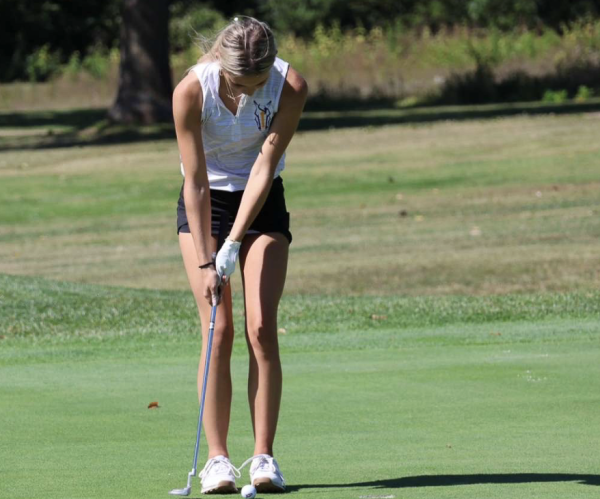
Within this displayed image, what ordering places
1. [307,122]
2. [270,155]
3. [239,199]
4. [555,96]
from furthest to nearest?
1. [555,96]
2. [307,122]
3. [239,199]
4. [270,155]

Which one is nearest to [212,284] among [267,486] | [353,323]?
[267,486]

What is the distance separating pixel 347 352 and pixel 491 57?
92.2 ft

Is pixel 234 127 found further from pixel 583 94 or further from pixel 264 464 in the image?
pixel 583 94

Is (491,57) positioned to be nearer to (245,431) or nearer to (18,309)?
(18,309)

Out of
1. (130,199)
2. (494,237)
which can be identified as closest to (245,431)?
(494,237)

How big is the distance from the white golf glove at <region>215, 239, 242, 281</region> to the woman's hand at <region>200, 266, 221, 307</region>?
0.07 feet

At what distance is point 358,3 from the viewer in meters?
53.4

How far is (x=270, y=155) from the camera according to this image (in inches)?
191

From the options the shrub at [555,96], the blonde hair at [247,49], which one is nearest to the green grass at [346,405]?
the blonde hair at [247,49]

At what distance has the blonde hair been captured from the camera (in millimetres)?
4684

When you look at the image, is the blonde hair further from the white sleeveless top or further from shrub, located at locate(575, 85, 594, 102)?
shrub, located at locate(575, 85, 594, 102)

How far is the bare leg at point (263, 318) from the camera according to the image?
16.2ft

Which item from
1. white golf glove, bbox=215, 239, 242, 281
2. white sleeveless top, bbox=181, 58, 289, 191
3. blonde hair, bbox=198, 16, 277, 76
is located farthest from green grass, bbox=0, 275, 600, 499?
blonde hair, bbox=198, 16, 277, 76

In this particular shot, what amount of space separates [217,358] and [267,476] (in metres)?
0.57
